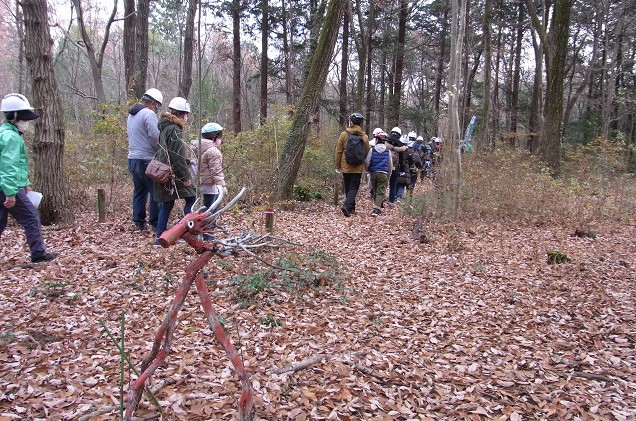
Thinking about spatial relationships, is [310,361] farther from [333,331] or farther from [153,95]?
[153,95]

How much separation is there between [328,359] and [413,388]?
2.25 ft

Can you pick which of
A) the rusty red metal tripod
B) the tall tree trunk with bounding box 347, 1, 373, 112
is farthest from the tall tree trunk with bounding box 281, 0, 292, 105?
the rusty red metal tripod

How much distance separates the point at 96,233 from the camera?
6.33 metres

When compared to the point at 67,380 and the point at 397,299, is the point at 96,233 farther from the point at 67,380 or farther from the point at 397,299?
the point at 397,299

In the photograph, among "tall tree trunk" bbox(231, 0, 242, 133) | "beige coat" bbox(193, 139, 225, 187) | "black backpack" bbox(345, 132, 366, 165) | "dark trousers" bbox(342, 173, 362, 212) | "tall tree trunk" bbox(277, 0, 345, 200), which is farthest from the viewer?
"tall tree trunk" bbox(231, 0, 242, 133)

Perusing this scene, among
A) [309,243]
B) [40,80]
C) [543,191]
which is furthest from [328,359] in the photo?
[543,191]

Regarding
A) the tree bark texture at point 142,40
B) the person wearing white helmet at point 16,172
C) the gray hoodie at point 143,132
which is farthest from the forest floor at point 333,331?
the tree bark texture at point 142,40

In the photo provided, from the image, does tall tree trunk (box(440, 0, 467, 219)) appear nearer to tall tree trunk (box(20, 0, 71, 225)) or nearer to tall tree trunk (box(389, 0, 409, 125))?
tall tree trunk (box(20, 0, 71, 225))

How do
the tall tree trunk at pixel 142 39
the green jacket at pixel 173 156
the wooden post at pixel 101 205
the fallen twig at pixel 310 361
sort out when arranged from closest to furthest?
the fallen twig at pixel 310 361 < the green jacket at pixel 173 156 < the wooden post at pixel 101 205 < the tall tree trunk at pixel 142 39

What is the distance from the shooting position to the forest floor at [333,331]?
2.98 meters

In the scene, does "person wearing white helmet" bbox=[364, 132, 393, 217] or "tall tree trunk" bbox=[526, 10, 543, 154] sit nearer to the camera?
"person wearing white helmet" bbox=[364, 132, 393, 217]

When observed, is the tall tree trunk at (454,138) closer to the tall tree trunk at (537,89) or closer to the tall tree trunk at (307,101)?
the tall tree trunk at (307,101)

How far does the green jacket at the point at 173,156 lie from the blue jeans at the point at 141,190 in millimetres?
358

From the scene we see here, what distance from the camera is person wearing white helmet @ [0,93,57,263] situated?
4.50 meters
